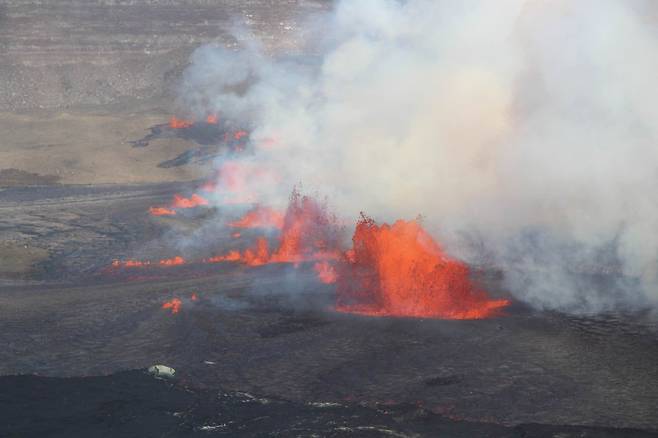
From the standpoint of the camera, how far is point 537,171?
49.6ft

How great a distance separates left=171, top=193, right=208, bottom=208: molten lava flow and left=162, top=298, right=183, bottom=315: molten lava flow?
428 inches

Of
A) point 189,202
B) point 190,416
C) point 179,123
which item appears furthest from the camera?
point 179,123

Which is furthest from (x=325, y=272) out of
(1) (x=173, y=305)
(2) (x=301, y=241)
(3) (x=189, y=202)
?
(3) (x=189, y=202)

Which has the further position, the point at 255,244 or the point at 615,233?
the point at 255,244

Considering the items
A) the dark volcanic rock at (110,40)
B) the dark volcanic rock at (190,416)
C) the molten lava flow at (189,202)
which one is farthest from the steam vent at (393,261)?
the dark volcanic rock at (110,40)

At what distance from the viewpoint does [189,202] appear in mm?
24984

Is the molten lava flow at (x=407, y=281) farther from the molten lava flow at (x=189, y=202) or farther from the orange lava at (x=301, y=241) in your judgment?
the molten lava flow at (x=189, y=202)

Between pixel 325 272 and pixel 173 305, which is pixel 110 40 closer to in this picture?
pixel 325 272

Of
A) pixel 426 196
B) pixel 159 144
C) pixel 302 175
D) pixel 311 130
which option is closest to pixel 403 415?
pixel 426 196

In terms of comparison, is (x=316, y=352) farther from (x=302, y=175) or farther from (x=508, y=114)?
(x=302, y=175)

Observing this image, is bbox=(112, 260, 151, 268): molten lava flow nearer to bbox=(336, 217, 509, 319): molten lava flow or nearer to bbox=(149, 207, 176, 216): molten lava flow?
bbox=(149, 207, 176, 216): molten lava flow

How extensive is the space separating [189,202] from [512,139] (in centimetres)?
1245

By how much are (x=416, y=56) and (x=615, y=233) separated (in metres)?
8.19

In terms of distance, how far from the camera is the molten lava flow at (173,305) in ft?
43.5
